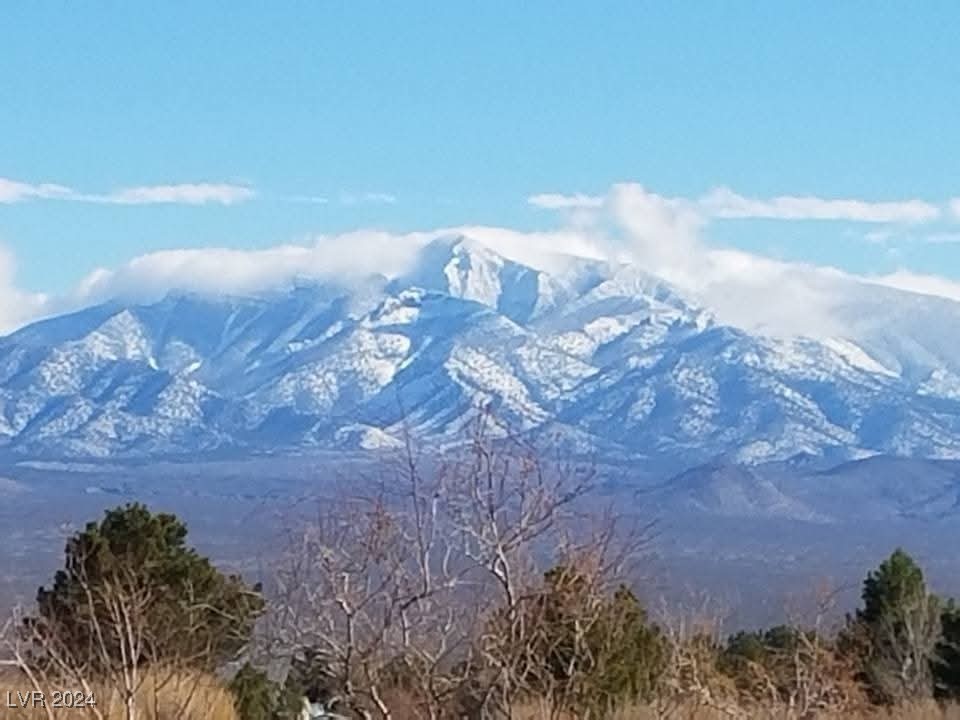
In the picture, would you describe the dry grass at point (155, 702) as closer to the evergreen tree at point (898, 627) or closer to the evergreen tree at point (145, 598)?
the evergreen tree at point (145, 598)

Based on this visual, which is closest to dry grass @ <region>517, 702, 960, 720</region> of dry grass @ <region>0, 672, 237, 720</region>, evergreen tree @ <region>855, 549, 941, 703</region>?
dry grass @ <region>0, 672, 237, 720</region>

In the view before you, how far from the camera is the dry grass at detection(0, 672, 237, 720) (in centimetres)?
1357

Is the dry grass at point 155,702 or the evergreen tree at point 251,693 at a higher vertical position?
the dry grass at point 155,702

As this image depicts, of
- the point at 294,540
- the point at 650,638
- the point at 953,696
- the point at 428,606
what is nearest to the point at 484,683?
the point at 428,606

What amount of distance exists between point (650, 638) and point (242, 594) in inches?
130

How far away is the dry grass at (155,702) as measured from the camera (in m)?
13.6

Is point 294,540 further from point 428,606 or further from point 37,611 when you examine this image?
point 37,611

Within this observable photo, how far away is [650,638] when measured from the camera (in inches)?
674

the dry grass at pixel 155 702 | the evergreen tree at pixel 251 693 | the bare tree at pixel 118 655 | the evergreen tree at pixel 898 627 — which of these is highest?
the bare tree at pixel 118 655

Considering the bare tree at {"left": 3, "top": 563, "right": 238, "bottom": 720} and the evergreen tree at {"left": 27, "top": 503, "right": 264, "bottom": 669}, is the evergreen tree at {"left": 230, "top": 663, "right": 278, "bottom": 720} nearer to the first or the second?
the evergreen tree at {"left": 27, "top": 503, "right": 264, "bottom": 669}

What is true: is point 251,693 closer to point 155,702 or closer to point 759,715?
point 155,702

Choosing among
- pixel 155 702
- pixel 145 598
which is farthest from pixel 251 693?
pixel 155 702

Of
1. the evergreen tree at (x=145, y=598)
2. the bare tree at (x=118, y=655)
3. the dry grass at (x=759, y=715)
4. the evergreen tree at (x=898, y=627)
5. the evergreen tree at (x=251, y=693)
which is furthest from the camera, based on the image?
the evergreen tree at (x=898, y=627)

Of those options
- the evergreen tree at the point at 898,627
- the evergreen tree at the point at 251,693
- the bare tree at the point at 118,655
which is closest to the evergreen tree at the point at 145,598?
the bare tree at the point at 118,655
